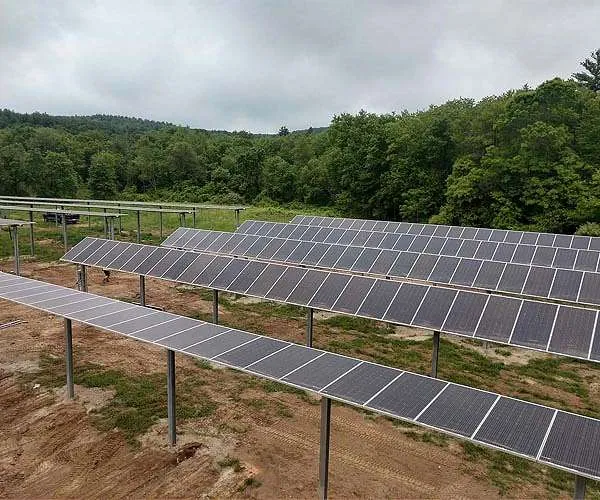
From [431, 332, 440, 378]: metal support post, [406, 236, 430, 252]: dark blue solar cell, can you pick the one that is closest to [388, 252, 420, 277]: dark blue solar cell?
[406, 236, 430, 252]: dark blue solar cell

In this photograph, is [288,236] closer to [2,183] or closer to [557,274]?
[557,274]

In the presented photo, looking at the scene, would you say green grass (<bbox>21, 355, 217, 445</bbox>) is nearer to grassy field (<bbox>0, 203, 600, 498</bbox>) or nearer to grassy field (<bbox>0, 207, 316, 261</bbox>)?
grassy field (<bbox>0, 203, 600, 498</bbox>)

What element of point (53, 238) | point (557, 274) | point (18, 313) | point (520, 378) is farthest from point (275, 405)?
point (53, 238)

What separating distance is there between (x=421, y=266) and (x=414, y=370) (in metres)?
5.72

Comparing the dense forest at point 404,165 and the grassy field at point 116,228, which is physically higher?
the dense forest at point 404,165

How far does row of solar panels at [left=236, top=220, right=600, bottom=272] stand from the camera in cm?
2220

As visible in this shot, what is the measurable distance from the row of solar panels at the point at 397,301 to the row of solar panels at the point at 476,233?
15.8 m

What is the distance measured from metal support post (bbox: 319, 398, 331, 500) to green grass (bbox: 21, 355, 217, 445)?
14.8 ft

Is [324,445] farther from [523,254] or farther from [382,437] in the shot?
[523,254]

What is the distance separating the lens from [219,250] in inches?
978

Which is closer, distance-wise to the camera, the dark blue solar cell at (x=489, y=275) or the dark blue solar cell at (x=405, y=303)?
the dark blue solar cell at (x=405, y=303)

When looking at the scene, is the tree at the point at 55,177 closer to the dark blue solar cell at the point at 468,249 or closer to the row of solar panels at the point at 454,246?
the row of solar panels at the point at 454,246

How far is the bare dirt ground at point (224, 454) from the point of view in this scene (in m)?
9.63

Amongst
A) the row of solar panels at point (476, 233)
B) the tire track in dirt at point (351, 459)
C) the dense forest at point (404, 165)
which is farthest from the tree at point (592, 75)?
the tire track in dirt at point (351, 459)
